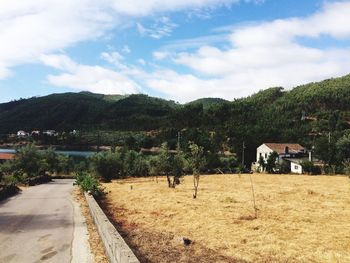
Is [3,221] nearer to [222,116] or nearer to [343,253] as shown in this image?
[343,253]

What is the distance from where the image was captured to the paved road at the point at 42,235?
38.0 ft

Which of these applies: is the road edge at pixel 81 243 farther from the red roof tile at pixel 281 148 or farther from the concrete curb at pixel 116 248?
the red roof tile at pixel 281 148

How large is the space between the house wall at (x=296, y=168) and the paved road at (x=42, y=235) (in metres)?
60.6

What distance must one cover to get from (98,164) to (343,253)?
49.1 meters

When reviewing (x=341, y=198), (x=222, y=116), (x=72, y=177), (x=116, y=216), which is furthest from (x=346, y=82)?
(x=116, y=216)

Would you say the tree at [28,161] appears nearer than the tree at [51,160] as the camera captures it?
Yes

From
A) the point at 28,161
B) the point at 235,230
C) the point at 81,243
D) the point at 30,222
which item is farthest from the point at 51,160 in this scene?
the point at 81,243

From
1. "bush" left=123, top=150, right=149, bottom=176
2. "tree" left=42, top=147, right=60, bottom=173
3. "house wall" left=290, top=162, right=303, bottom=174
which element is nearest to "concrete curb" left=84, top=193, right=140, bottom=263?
"bush" left=123, top=150, right=149, bottom=176

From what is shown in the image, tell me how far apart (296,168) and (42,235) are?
233ft

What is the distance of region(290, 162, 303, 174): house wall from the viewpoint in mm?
76512

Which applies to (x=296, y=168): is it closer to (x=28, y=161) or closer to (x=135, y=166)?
(x=135, y=166)

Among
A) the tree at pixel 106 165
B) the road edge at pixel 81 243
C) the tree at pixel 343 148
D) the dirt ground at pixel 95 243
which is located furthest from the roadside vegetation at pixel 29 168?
the tree at pixel 343 148

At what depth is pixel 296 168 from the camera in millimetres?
79625

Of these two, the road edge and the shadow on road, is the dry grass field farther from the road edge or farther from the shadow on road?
the shadow on road
